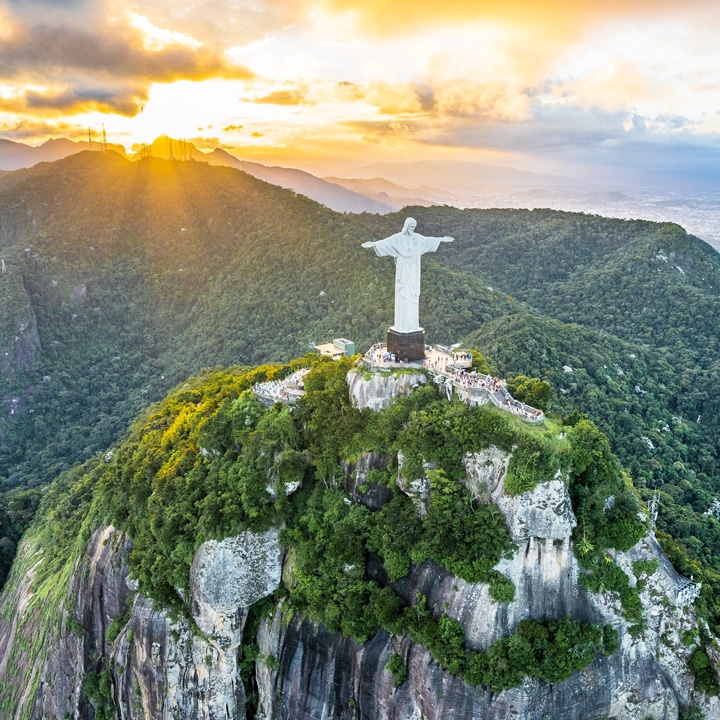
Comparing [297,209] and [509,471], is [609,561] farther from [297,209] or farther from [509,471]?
[297,209]

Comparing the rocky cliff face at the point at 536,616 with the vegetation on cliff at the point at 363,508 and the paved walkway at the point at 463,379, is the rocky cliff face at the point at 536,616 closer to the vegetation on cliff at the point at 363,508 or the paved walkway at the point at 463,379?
A: the vegetation on cliff at the point at 363,508

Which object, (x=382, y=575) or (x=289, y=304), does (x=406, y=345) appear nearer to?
(x=382, y=575)

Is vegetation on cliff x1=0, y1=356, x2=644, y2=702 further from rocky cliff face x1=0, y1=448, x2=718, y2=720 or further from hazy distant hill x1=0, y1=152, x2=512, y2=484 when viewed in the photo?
hazy distant hill x1=0, y1=152, x2=512, y2=484

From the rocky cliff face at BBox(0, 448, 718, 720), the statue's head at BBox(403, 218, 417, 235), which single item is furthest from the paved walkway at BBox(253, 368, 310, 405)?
the statue's head at BBox(403, 218, 417, 235)

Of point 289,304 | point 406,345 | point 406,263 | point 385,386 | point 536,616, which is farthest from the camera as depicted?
point 289,304

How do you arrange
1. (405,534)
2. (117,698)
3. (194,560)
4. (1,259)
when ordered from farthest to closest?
(1,259) → (117,698) → (194,560) → (405,534)

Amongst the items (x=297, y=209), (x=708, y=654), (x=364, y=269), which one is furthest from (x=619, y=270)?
(x=708, y=654)

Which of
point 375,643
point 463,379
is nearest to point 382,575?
point 375,643

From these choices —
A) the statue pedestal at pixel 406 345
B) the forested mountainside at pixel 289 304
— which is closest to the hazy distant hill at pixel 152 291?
the forested mountainside at pixel 289 304
